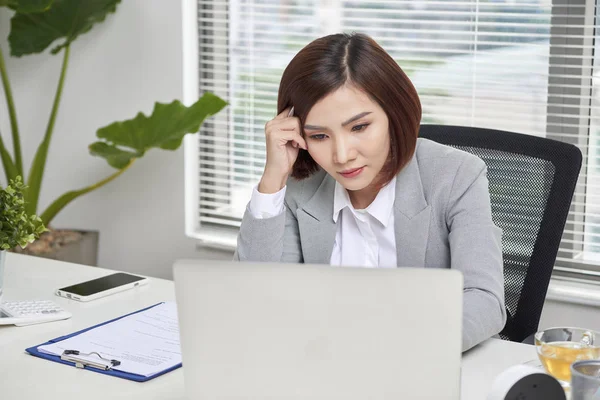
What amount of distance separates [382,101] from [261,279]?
2.45ft

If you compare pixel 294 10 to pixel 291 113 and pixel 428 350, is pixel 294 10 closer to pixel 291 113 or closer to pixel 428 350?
pixel 291 113

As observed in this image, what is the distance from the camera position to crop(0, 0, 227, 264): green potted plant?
303cm

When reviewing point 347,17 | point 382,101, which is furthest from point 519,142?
point 347,17

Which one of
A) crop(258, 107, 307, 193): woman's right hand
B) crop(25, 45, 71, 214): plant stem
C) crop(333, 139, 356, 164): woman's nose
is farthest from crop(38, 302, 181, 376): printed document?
crop(25, 45, 71, 214): plant stem

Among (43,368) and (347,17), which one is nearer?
(43,368)

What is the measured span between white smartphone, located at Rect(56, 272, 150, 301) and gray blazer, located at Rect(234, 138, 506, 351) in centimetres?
28

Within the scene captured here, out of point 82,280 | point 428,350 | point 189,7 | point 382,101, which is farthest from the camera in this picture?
point 189,7

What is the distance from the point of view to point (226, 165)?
3.43 metres

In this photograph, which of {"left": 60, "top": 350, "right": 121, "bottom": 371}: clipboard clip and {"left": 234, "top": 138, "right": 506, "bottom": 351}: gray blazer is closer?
{"left": 60, "top": 350, "right": 121, "bottom": 371}: clipboard clip

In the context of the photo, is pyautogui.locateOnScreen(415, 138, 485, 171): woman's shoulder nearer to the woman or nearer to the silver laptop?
the woman

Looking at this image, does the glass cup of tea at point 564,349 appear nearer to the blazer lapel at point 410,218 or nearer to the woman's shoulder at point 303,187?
the blazer lapel at point 410,218

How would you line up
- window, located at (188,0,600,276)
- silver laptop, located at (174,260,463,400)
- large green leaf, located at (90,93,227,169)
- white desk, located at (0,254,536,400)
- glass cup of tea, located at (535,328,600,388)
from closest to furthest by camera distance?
silver laptop, located at (174,260,463,400), glass cup of tea, located at (535,328,600,388), white desk, located at (0,254,536,400), window, located at (188,0,600,276), large green leaf, located at (90,93,227,169)

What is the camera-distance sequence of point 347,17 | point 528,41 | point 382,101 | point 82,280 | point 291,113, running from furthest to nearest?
point 347,17 → point 528,41 → point 82,280 → point 291,113 → point 382,101

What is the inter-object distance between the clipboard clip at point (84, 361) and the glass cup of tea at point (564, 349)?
2.34ft
